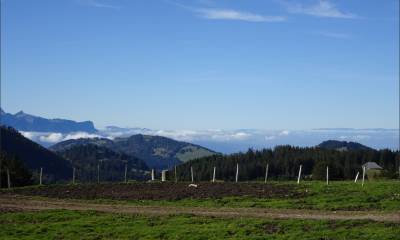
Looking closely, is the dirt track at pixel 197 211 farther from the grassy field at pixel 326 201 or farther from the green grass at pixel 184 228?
the green grass at pixel 184 228

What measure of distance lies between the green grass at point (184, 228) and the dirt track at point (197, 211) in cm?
244

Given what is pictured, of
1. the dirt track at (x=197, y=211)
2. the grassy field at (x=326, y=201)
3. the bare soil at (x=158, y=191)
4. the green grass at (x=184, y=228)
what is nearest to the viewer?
the green grass at (x=184, y=228)

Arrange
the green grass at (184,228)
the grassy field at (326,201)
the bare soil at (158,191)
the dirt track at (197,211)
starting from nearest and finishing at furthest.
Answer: the green grass at (184,228) < the dirt track at (197,211) < the grassy field at (326,201) < the bare soil at (158,191)

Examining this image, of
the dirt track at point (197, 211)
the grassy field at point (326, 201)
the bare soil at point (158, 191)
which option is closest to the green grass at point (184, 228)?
the dirt track at point (197, 211)

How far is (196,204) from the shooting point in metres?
45.7

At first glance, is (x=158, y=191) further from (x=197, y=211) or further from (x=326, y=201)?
(x=326, y=201)

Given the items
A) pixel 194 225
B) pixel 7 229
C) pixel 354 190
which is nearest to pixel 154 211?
pixel 194 225

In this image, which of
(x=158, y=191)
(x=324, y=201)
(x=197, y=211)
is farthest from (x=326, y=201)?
(x=158, y=191)

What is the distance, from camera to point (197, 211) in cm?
4122

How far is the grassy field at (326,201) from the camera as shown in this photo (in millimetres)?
41406

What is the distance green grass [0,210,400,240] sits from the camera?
30.2m

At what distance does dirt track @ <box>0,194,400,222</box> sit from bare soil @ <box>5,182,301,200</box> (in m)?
4.34

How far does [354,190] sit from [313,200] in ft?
23.7

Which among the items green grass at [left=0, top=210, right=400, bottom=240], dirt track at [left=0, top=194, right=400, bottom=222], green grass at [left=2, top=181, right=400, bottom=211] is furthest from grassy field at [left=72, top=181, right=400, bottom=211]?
green grass at [left=0, top=210, right=400, bottom=240]
